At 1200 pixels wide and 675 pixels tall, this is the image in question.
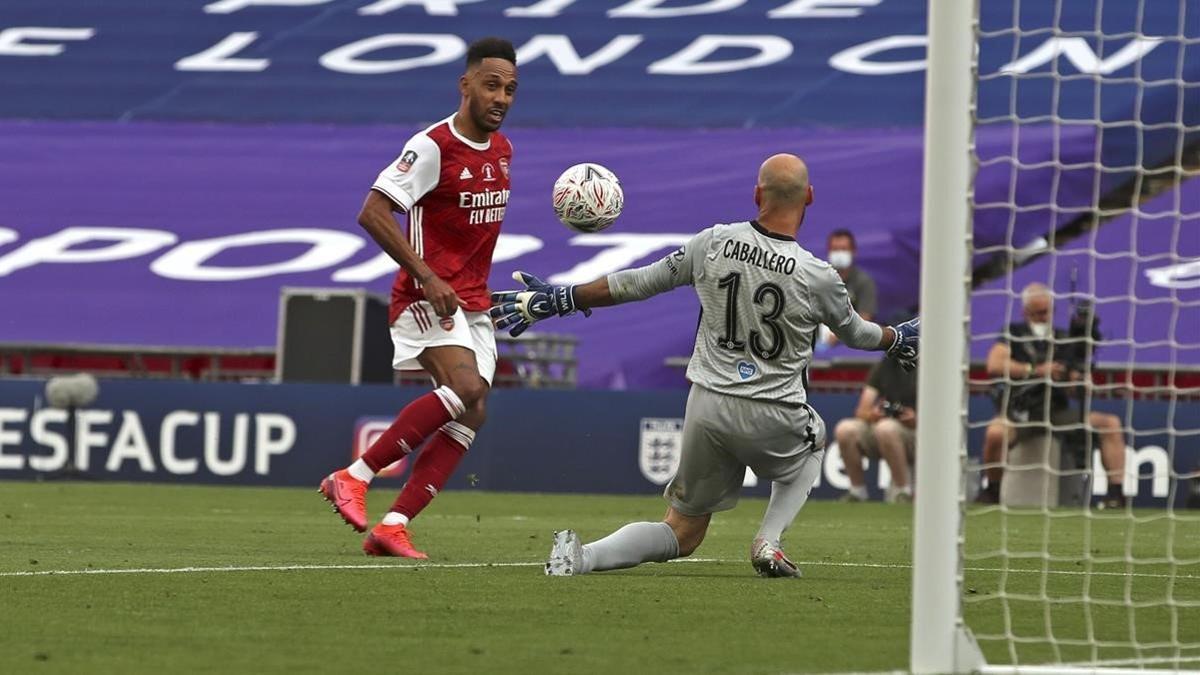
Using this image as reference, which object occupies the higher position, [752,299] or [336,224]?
[336,224]

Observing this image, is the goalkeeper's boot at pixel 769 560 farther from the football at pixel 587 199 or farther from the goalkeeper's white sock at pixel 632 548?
the football at pixel 587 199

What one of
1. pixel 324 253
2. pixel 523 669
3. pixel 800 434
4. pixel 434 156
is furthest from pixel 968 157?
pixel 324 253

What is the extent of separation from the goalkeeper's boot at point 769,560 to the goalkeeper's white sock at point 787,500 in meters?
0.03

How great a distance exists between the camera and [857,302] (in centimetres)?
1574

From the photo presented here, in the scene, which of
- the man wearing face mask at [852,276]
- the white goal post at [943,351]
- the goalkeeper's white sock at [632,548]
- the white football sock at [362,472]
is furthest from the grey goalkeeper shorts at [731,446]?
the man wearing face mask at [852,276]

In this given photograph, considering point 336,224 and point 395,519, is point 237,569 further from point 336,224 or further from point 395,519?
point 336,224

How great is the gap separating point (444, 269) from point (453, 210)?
0.25 meters

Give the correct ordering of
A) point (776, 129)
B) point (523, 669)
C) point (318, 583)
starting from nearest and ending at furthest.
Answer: point (523, 669) < point (318, 583) < point (776, 129)

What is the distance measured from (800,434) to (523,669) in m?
Answer: 2.96

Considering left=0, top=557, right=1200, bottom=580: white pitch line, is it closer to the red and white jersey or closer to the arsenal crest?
the red and white jersey

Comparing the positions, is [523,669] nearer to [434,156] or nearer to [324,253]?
[434,156]

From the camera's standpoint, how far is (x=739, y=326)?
7.56 meters

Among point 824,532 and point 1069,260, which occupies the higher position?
point 1069,260

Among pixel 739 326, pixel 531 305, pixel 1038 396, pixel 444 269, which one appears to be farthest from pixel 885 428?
pixel 531 305
